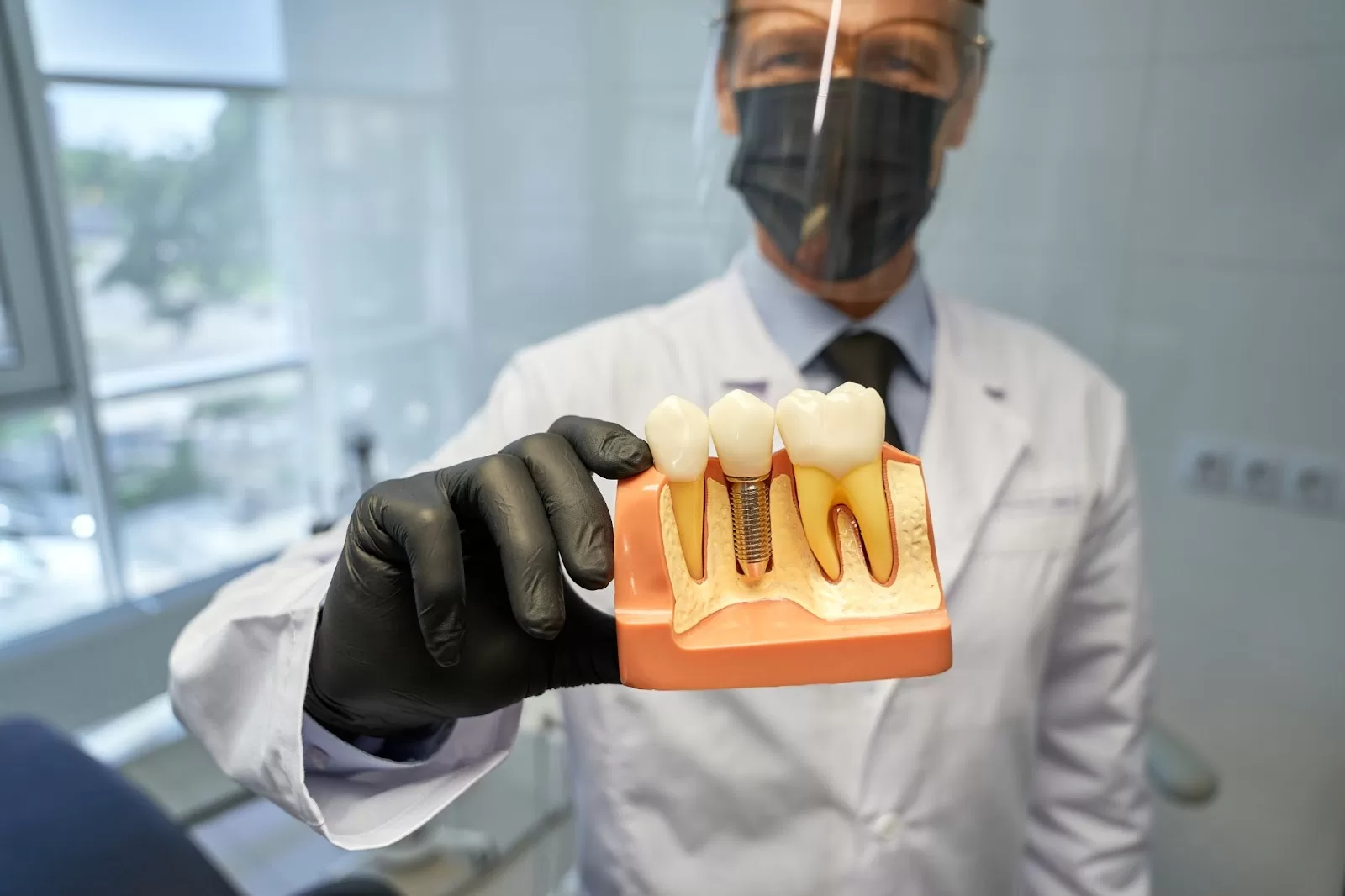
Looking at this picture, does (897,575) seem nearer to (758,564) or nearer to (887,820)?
(758,564)

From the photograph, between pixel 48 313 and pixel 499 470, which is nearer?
pixel 499 470

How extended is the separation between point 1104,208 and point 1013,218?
128 mm

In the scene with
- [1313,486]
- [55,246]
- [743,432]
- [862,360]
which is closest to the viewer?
[743,432]

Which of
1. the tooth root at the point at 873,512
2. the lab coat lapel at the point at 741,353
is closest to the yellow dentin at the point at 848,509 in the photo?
the tooth root at the point at 873,512

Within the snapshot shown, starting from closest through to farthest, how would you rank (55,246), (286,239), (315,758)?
(315,758) < (55,246) < (286,239)

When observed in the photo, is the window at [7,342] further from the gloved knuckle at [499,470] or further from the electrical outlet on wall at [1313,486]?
the electrical outlet on wall at [1313,486]

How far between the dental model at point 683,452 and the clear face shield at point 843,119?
0.27 meters

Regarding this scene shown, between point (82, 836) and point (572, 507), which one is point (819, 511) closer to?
point (572, 507)

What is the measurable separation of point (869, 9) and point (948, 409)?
33 centimetres

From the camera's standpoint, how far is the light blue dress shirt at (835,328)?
2.31 feet

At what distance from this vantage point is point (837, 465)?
0.47 m

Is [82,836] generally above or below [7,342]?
below

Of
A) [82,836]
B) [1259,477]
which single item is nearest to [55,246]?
[82,836]

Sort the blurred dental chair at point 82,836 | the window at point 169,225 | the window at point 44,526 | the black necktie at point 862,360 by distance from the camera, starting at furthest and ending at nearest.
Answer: the window at point 169,225, the window at point 44,526, the blurred dental chair at point 82,836, the black necktie at point 862,360
